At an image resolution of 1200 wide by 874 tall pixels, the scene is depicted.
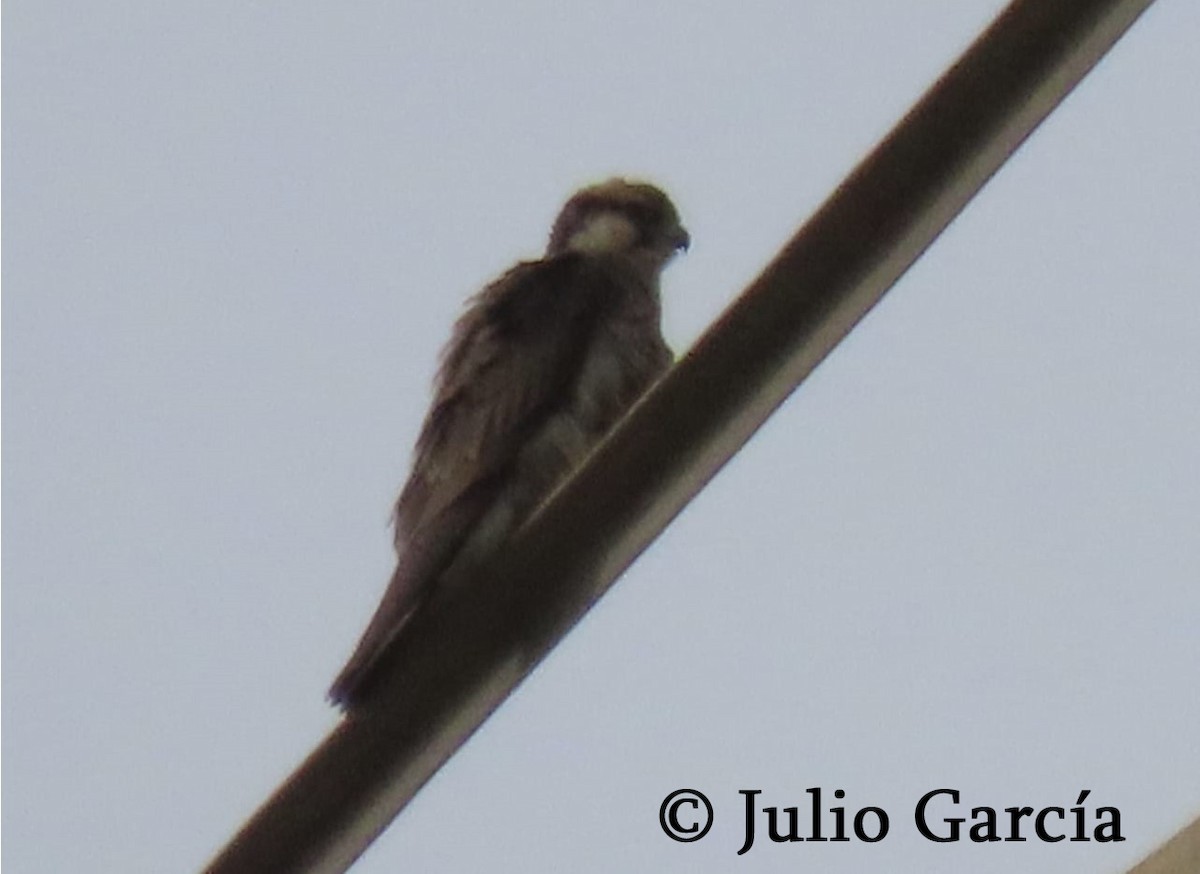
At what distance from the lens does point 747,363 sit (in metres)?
1.45

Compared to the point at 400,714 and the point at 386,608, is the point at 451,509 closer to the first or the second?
the point at 386,608

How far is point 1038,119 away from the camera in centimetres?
152

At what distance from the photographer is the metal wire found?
4.74ft

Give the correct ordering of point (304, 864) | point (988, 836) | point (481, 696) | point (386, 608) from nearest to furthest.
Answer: point (304, 864) → point (481, 696) → point (386, 608) → point (988, 836)

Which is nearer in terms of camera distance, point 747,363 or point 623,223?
point 747,363

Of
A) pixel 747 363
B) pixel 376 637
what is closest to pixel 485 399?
pixel 376 637

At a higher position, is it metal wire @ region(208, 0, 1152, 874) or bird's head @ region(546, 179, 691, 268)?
bird's head @ region(546, 179, 691, 268)

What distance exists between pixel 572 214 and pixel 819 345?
1.92m

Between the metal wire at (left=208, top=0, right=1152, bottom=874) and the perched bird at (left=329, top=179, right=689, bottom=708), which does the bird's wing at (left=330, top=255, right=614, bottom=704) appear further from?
the metal wire at (left=208, top=0, right=1152, bottom=874)

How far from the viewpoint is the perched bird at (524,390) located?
88.0 inches

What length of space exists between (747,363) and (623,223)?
6.06ft

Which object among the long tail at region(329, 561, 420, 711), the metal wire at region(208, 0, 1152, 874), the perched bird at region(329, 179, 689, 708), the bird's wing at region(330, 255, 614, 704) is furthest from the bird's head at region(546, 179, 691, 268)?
the metal wire at region(208, 0, 1152, 874)

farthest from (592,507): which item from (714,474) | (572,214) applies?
(572,214)

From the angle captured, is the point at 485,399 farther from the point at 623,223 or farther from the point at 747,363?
the point at 747,363
